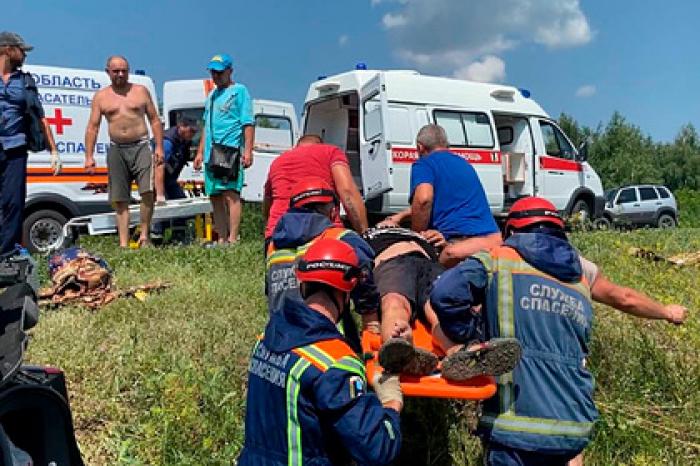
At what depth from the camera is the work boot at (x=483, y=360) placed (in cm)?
298

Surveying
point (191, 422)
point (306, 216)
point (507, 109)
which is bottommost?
point (191, 422)

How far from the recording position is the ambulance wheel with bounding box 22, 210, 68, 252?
10609 mm

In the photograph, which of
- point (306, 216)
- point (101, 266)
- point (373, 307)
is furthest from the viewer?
point (101, 266)

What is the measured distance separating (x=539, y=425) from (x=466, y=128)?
9.87 meters

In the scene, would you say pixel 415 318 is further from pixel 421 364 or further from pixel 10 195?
pixel 10 195

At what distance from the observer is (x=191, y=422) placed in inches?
153

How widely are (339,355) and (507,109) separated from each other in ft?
38.1

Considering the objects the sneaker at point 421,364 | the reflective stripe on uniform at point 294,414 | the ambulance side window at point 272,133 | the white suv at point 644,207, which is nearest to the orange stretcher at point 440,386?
the sneaker at point 421,364

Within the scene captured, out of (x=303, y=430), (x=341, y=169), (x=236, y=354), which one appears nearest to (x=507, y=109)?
(x=341, y=169)

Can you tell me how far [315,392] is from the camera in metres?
2.35

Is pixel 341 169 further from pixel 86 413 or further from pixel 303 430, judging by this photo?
pixel 303 430

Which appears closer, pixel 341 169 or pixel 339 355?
pixel 339 355

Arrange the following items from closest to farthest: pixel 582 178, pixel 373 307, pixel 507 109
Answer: pixel 373 307 → pixel 507 109 → pixel 582 178

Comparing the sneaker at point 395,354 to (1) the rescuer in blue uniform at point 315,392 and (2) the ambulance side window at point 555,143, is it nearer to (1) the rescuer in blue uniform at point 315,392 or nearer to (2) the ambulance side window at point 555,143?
(1) the rescuer in blue uniform at point 315,392
